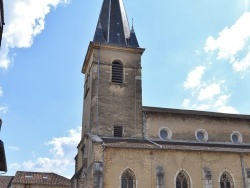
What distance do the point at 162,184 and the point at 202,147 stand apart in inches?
166

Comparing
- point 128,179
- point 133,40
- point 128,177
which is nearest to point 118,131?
point 128,177

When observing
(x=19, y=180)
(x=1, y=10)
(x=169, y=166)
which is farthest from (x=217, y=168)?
(x=19, y=180)

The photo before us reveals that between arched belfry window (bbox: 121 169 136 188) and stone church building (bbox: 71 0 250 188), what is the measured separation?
62 mm

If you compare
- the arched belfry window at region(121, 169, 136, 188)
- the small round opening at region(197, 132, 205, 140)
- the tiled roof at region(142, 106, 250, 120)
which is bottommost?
the arched belfry window at region(121, 169, 136, 188)

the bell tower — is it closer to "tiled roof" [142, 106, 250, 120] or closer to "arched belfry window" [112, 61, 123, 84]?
"arched belfry window" [112, 61, 123, 84]

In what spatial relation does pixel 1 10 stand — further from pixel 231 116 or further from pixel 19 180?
pixel 19 180

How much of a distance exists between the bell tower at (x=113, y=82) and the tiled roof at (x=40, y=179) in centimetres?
1156

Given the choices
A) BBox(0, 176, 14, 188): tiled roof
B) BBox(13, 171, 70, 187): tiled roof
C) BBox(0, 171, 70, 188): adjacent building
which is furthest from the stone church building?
BBox(0, 176, 14, 188): tiled roof

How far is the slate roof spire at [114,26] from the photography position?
2992cm

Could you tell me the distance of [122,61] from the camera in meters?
29.1

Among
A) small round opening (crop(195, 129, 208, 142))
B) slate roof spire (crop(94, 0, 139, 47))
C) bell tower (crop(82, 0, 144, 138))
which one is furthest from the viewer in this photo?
slate roof spire (crop(94, 0, 139, 47))

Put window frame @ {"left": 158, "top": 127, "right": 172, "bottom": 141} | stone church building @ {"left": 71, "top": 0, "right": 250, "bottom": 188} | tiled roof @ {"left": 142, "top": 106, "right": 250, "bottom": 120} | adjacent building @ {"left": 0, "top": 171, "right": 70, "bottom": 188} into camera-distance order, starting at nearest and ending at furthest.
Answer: stone church building @ {"left": 71, "top": 0, "right": 250, "bottom": 188}, window frame @ {"left": 158, "top": 127, "right": 172, "bottom": 141}, tiled roof @ {"left": 142, "top": 106, "right": 250, "bottom": 120}, adjacent building @ {"left": 0, "top": 171, "right": 70, "bottom": 188}

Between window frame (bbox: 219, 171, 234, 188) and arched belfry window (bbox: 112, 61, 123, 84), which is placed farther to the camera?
arched belfry window (bbox: 112, 61, 123, 84)

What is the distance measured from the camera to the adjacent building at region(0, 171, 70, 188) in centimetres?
3722
